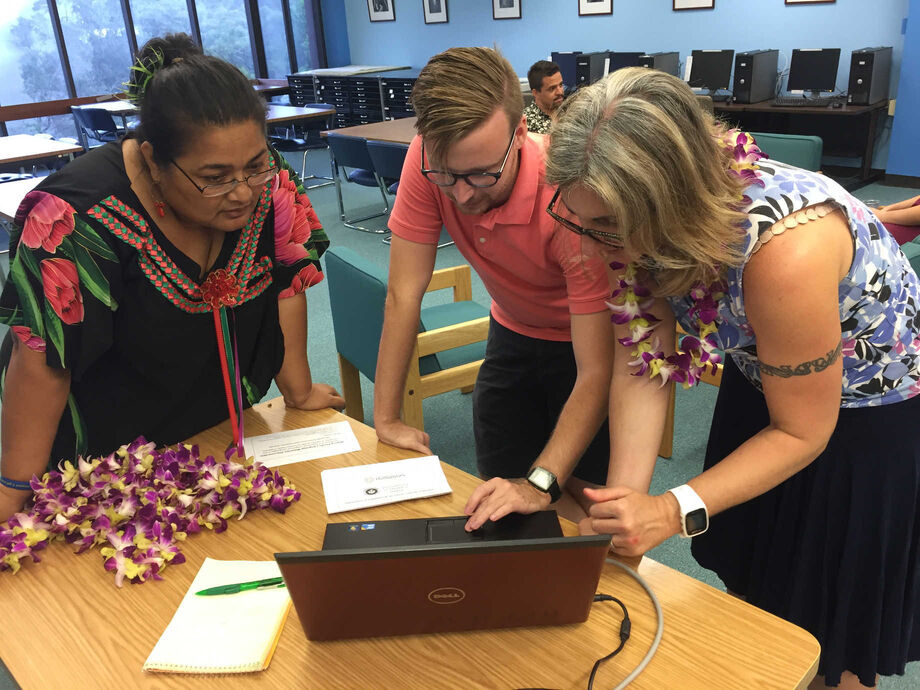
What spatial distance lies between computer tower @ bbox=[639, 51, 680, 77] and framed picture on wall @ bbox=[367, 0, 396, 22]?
15.0 ft

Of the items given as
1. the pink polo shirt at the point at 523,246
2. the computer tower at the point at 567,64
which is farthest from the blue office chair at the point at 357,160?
the pink polo shirt at the point at 523,246

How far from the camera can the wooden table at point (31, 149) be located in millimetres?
5504

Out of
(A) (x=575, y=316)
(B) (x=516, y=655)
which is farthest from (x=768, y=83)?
(B) (x=516, y=655)

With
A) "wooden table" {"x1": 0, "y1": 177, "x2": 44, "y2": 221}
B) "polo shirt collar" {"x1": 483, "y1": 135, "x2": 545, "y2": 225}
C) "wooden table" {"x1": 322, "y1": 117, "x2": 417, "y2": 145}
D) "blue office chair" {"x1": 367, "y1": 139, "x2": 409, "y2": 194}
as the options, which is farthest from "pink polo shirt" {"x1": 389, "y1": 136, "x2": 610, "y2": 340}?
"wooden table" {"x1": 322, "y1": 117, "x2": 417, "y2": 145}

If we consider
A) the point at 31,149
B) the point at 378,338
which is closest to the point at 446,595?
the point at 378,338

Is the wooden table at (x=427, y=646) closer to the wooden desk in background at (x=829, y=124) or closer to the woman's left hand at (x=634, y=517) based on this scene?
the woman's left hand at (x=634, y=517)

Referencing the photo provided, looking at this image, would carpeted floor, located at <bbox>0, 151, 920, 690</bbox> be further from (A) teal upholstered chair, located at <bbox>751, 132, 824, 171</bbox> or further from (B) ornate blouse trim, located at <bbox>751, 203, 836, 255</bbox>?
(B) ornate blouse trim, located at <bbox>751, 203, 836, 255</bbox>

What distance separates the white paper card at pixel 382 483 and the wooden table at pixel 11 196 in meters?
2.96

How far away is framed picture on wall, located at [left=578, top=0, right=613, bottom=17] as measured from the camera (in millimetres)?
7645

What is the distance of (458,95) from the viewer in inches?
48.9

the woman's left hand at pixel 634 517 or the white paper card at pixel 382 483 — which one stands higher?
the woman's left hand at pixel 634 517

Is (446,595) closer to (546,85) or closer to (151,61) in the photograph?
(151,61)

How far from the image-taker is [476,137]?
4.16 feet

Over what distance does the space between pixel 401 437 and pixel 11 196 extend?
372 centimetres
